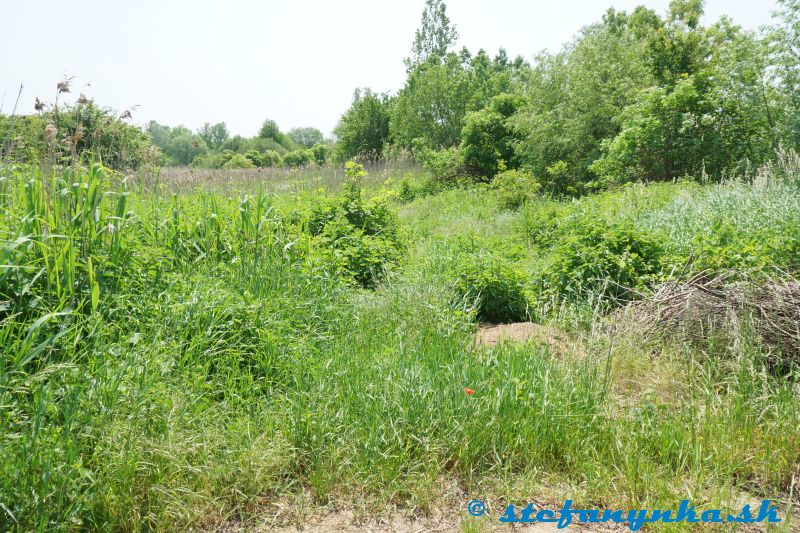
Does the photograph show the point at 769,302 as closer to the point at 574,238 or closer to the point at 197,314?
the point at 574,238

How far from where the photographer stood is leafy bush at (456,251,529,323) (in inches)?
206

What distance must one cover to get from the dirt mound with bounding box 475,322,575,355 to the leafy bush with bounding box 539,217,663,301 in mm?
646

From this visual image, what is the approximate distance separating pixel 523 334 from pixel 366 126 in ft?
98.8

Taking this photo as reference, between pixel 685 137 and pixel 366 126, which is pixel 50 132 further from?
pixel 366 126

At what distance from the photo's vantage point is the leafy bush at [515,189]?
40.3 feet

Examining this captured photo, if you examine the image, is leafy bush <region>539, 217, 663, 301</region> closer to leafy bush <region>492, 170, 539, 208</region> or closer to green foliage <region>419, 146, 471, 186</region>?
leafy bush <region>492, 170, 539, 208</region>

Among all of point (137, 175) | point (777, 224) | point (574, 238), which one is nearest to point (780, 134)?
point (777, 224)

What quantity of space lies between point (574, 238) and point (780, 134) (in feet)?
26.4

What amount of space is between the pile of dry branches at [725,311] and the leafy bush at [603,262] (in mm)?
614

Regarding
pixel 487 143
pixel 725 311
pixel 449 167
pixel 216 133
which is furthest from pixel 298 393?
pixel 216 133

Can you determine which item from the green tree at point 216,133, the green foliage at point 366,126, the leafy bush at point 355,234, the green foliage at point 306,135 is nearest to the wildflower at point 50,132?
the leafy bush at point 355,234

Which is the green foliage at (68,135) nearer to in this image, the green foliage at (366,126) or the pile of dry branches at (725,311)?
the pile of dry branches at (725,311)

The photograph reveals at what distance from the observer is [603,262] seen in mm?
5195

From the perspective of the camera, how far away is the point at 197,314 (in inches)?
131
